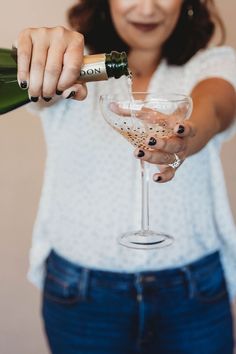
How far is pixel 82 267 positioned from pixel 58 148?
0.66ft

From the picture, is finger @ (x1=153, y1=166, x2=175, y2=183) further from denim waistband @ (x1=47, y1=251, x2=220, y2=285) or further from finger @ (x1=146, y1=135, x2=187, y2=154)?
denim waistband @ (x1=47, y1=251, x2=220, y2=285)

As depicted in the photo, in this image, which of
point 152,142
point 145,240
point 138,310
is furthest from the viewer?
point 138,310

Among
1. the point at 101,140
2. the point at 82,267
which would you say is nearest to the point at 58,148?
the point at 101,140

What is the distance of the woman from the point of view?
84 cm

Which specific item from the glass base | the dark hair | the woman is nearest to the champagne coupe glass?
the glass base

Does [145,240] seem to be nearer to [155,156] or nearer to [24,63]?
[155,156]

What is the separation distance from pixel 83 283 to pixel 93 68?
414 millimetres

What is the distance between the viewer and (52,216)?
0.92 meters

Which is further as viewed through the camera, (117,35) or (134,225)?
(117,35)

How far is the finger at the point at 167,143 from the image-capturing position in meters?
0.51

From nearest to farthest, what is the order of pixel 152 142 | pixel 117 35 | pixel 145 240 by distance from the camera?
1. pixel 152 142
2. pixel 145 240
3. pixel 117 35

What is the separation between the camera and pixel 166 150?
520 mm

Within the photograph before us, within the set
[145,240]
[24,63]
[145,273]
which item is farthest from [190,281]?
[24,63]

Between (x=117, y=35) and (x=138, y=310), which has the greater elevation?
(x=117, y=35)
